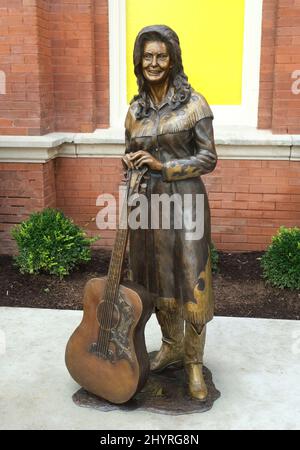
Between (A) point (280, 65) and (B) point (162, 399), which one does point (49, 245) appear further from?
(A) point (280, 65)

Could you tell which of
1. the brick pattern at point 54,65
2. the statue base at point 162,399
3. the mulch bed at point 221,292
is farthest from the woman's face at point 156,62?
the brick pattern at point 54,65

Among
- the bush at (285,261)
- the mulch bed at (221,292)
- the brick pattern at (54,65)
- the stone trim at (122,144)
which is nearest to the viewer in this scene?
the mulch bed at (221,292)

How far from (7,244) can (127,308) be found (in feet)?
13.4

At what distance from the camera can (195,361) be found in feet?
11.6

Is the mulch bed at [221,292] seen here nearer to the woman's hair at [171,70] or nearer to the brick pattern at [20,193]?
the brick pattern at [20,193]

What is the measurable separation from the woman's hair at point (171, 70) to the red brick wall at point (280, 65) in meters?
3.56

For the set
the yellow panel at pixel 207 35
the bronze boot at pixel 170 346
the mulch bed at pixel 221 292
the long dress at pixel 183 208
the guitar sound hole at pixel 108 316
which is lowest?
the mulch bed at pixel 221 292

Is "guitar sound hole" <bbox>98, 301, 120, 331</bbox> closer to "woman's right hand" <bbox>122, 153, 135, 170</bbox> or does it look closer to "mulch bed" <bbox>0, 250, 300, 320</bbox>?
"woman's right hand" <bbox>122, 153, 135, 170</bbox>

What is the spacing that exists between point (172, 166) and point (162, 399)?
5.03 ft

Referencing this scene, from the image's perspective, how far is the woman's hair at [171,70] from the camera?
124 inches

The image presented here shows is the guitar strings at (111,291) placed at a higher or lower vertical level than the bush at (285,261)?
higher

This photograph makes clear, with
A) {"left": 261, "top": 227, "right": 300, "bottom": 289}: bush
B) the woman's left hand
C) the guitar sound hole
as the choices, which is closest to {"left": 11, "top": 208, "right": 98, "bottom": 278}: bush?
{"left": 261, "top": 227, "right": 300, "bottom": 289}: bush

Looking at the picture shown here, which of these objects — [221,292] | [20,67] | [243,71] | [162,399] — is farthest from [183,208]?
[243,71]

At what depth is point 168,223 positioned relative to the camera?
340 cm
